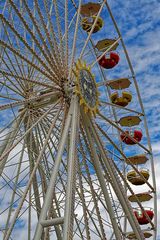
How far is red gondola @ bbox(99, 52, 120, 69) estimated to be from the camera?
19359 mm

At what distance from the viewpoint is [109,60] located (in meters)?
19.4

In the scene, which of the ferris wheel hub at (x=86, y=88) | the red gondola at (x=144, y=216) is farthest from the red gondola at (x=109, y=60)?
the red gondola at (x=144, y=216)

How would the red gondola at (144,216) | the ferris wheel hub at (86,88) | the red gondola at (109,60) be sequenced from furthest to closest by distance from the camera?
1. the red gondola at (109,60)
2. the red gondola at (144,216)
3. the ferris wheel hub at (86,88)

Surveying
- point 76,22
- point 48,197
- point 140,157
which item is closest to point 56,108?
point 76,22

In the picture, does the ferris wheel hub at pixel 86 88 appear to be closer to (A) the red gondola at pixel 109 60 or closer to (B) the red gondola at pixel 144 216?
(A) the red gondola at pixel 109 60

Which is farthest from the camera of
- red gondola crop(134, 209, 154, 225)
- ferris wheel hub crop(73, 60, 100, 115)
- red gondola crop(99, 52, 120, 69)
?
red gondola crop(99, 52, 120, 69)

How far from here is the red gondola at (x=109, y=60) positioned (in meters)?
19.4

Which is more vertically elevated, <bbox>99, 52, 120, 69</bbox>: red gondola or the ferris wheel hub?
<bbox>99, 52, 120, 69</bbox>: red gondola

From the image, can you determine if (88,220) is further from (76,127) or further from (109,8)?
(109,8)

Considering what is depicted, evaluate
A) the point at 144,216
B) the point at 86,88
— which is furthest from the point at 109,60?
the point at 144,216

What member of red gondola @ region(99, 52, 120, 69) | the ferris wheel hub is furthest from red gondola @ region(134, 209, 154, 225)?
red gondola @ region(99, 52, 120, 69)

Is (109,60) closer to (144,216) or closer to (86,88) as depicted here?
(86,88)

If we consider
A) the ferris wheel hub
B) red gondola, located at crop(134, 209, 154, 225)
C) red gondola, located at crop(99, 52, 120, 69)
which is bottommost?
red gondola, located at crop(134, 209, 154, 225)

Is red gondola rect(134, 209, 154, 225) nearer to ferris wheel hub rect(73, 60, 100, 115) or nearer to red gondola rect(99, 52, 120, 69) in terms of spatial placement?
ferris wheel hub rect(73, 60, 100, 115)
